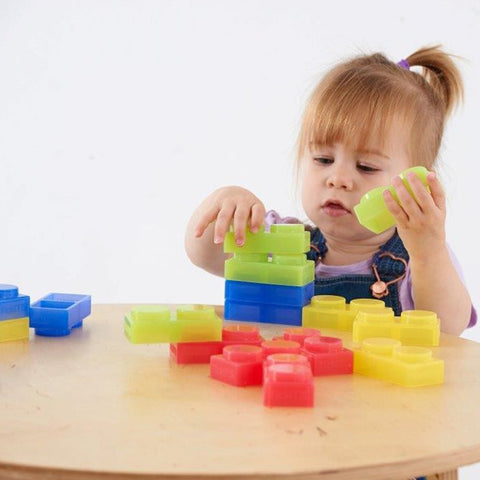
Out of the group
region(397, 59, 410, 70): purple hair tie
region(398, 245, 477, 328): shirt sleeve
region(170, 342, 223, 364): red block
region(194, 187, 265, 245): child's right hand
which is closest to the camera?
region(170, 342, 223, 364): red block

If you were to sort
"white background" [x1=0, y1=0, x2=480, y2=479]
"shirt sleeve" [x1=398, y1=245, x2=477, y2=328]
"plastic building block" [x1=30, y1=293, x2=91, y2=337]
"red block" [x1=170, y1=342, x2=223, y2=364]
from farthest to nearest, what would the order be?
"white background" [x1=0, y1=0, x2=480, y2=479], "shirt sleeve" [x1=398, y1=245, x2=477, y2=328], "plastic building block" [x1=30, y1=293, x2=91, y2=337], "red block" [x1=170, y1=342, x2=223, y2=364]

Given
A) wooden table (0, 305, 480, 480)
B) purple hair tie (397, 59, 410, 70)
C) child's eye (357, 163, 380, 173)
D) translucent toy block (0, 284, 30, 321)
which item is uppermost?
purple hair tie (397, 59, 410, 70)

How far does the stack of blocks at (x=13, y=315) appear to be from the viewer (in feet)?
2.62

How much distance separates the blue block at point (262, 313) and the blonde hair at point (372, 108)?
40cm

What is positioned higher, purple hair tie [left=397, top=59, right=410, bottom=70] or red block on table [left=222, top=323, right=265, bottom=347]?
purple hair tie [left=397, top=59, right=410, bottom=70]

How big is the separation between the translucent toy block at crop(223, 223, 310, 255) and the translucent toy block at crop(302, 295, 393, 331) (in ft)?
0.22

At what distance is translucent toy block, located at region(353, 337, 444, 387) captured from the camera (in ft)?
2.16

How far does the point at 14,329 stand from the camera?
0.81 metres

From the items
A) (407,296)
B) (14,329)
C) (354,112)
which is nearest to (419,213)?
(407,296)

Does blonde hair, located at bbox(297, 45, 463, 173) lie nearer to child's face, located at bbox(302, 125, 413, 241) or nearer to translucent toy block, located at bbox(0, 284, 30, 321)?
child's face, located at bbox(302, 125, 413, 241)

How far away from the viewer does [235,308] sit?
0.94m

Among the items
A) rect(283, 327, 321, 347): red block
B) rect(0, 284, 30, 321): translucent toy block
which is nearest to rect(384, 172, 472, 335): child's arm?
rect(283, 327, 321, 347): red block

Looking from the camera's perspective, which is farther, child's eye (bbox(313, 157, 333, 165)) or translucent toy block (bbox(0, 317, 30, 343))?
child's eye (bbox(313, 157, 333, 165))

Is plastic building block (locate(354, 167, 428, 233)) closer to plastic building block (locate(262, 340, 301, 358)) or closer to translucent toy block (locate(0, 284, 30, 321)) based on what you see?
plastic building block (locate(262, 340, 301, 358))
